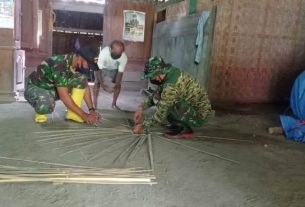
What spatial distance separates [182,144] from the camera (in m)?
3.35

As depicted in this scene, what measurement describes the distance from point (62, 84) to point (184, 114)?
4.37 ft

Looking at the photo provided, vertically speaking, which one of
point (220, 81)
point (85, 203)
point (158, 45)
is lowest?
point (85, 203)

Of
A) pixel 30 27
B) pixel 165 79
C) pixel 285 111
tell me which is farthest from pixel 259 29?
pixel 30 27

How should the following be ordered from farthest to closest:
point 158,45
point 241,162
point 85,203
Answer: point 158,45, point 241,162, point 85,203

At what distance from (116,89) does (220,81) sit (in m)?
2.06

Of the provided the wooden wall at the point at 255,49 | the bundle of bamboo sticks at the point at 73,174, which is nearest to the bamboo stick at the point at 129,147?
the bundle of bamboo sticks at the point at 73,174

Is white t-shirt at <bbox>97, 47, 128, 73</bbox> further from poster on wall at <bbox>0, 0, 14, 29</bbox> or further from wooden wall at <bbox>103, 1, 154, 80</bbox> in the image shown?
wooden wall at <bbox>103, 1, 154, 80</bbox>

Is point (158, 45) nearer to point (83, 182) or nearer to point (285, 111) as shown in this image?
point (285, 111)

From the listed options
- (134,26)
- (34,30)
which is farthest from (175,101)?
(134,26)

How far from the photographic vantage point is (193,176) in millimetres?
2533

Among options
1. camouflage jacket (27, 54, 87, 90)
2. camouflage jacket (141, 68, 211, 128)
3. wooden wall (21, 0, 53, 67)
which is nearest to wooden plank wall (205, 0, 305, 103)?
camouflage jacket (141, 68, 211, 128)

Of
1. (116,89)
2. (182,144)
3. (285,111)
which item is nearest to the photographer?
(182,144)

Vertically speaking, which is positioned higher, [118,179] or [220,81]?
[220,81]

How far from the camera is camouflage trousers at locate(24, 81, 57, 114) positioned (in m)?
3.77
